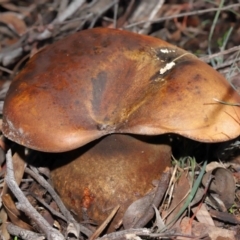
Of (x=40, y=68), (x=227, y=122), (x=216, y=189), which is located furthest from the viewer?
(x=216, y=189)

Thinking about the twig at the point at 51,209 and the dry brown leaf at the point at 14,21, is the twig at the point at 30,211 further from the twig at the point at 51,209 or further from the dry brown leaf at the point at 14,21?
the dry brown leaf at the point at 14,21

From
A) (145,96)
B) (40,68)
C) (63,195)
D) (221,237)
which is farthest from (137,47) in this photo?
(221,237)

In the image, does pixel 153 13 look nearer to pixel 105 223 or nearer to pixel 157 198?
pixel 157 198

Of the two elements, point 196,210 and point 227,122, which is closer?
point 227,122

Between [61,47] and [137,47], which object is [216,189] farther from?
[61,47]

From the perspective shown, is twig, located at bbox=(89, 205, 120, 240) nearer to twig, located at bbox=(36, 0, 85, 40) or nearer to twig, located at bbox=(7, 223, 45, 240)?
twig, located at bbox=(7, 223, 45, 240)

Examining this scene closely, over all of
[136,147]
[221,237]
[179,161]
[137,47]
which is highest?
[137,47]

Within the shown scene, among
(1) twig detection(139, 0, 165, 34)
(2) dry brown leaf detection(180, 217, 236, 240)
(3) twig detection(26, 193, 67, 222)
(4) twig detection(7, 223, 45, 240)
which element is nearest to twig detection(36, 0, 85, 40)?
(1) twig detection(139, 0, 165, 34)
